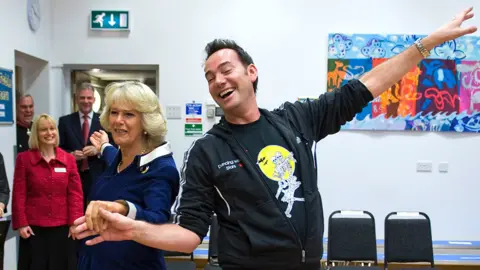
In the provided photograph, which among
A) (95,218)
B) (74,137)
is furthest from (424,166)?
(95,218)

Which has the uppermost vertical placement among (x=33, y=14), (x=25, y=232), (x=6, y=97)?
(x=33, y=14)

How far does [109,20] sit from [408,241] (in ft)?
12.9

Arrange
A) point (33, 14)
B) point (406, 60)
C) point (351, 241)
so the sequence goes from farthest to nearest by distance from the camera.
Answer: point (33, 14) → point (351, 241) → point (406, 60)

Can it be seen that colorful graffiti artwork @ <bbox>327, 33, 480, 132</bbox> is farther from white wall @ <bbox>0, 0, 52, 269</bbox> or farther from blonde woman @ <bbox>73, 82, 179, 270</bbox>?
blonde woman @ <bbox>73, 82, 179, 270</bbox>

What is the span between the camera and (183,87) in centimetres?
496

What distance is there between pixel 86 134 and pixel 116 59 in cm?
101

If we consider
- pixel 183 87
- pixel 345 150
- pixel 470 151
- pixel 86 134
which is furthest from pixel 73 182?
pixel 470 151

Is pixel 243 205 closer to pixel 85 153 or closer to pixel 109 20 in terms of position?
pixel 85 153

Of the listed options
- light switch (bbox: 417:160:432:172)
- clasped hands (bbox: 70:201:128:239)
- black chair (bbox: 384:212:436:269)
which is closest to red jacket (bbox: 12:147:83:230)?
clasped hands (bbox: 70:201:128:239)

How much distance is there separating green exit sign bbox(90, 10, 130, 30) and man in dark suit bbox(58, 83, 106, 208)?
2.79ft

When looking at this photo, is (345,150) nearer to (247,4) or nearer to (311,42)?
(311,42)

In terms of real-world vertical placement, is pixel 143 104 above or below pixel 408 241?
above

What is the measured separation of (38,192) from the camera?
3467mm

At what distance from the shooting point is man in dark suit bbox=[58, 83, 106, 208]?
4.43 m
